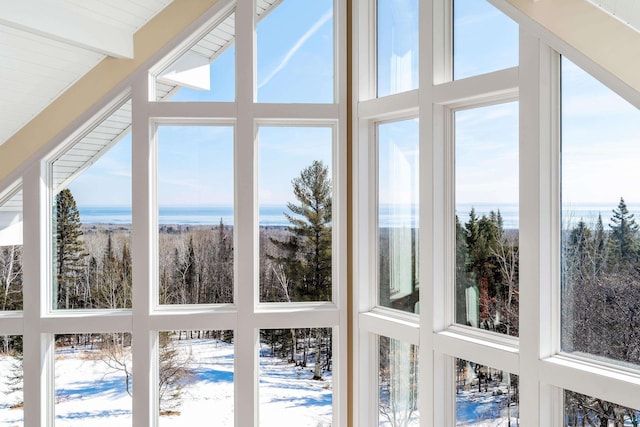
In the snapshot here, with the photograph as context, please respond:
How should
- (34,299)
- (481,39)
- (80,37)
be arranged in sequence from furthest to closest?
(34,299) → (80,37) → (481,39)

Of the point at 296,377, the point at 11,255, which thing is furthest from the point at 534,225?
the point at 11,255

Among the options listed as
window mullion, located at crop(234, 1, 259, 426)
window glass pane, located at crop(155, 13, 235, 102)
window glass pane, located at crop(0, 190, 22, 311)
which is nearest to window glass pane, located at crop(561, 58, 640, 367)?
window mullion, located at crop(234, 1, 259, 426)

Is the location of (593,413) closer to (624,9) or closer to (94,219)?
(624,9)

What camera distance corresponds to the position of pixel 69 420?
372 cm

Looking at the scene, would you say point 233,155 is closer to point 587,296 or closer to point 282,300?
point 282,300

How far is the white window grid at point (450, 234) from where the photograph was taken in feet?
8.38

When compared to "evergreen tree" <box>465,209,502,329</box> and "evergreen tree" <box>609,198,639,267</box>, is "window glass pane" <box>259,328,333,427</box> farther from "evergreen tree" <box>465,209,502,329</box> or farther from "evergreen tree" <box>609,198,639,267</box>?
"evergreen tree" <box>609,198,639,267</box>

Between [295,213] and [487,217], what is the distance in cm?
137

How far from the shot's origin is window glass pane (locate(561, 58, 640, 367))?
236cm

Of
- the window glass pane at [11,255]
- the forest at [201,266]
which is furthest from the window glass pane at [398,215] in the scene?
the window glass pane at [11,255]

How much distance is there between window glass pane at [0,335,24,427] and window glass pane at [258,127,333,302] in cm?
171

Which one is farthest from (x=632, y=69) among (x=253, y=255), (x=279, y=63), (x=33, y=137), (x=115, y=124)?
(x=33, y=137)

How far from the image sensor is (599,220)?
2.47 metres

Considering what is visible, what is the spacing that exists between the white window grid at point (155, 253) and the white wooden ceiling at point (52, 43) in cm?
24
